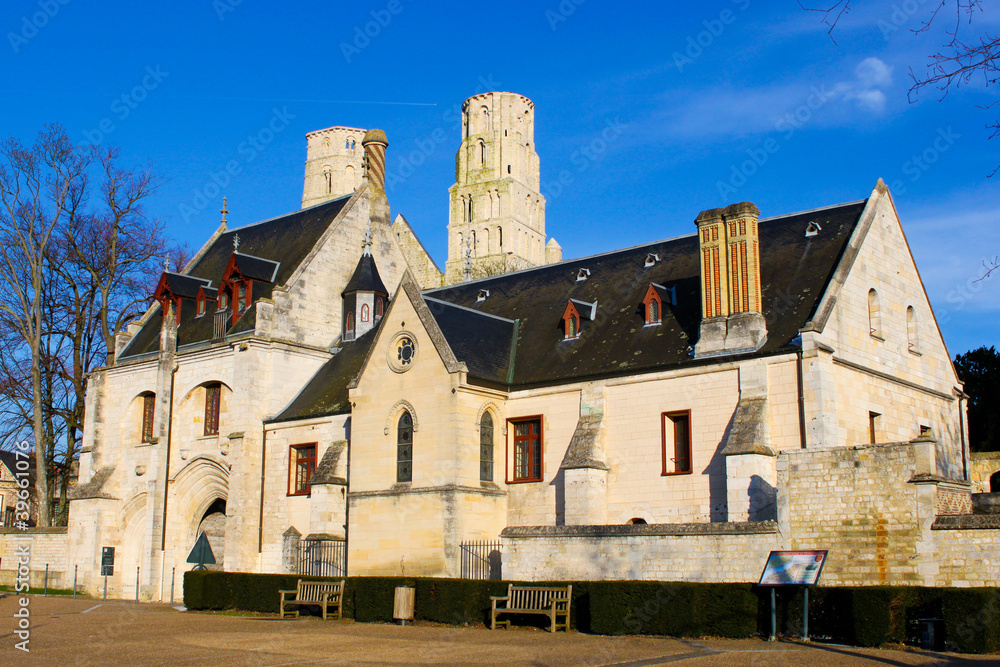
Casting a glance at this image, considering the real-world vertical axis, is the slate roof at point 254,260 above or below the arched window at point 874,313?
above

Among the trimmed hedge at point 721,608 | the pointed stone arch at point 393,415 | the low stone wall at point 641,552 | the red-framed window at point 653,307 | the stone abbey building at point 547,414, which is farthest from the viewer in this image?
the pointed stone arch at point 393,415

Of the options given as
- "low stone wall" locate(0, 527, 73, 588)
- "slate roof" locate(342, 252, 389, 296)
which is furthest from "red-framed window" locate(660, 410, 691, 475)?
"low stone wall" locate(0, 527, 73, 588)

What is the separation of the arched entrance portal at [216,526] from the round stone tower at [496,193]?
62709 millimetres

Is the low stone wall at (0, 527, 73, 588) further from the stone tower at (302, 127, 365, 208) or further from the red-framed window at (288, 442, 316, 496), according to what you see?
the stone tower at (302, 127, 365, 208)

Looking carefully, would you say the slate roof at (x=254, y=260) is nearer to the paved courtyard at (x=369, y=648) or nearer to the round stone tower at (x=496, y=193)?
the paved courtyard at (x=369, y=648)

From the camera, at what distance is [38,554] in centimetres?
3575

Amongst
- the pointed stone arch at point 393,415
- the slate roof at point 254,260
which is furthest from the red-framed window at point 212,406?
the pointed stone arch at point 393,415

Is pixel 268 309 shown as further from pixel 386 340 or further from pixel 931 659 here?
pixel 931 659

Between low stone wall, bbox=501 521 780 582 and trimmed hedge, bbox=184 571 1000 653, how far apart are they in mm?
987

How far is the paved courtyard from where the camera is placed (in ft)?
45.5

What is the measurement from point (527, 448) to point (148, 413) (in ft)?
53.4

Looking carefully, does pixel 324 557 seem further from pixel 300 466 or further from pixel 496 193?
pixel 496 193

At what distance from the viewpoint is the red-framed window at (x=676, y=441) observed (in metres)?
23.8

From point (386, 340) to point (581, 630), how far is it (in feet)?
36.9
